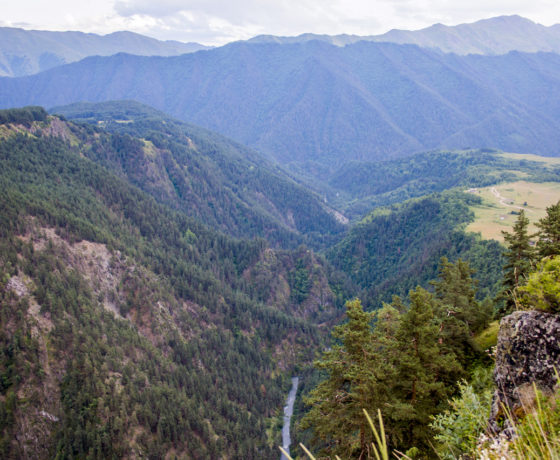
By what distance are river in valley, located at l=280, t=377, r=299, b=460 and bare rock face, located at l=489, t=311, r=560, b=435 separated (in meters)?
105

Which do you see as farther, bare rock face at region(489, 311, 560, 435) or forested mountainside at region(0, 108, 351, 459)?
forested mountainside at region(0, 108, 351, 459)

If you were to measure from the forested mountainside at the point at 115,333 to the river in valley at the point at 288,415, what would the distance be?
341 centimetres

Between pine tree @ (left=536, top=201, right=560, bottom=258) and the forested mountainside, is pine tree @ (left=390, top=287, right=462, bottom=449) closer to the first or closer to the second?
pine tree @ (left=536, top=201, right=560, bottom=258)

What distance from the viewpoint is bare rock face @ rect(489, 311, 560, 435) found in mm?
15328

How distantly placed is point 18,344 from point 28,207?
48782 millimetres

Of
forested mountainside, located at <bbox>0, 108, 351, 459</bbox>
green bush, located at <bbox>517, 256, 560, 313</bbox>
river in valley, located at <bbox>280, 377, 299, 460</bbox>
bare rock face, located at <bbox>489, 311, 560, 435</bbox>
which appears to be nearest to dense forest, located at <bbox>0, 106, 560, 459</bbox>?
green bush, located at <bbox>517, 256, 560, 313</bbox>

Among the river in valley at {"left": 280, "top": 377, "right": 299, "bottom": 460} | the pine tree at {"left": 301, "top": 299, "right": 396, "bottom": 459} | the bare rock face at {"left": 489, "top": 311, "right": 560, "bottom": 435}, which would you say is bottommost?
the river in valley at {"left": 280, "top": 377, "right": 299, "bottom": 460}

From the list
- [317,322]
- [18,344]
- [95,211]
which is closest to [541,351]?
[18,344]

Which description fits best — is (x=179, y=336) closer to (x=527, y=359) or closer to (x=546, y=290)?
(x=527, y=359)

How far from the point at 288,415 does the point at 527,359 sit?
125024mm

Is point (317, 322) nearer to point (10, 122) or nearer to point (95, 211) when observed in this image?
point (95, 211)

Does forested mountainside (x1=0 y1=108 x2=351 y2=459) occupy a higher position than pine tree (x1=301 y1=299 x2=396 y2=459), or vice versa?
pine tree (x1=301 y1=299 x2=396 y2=459)

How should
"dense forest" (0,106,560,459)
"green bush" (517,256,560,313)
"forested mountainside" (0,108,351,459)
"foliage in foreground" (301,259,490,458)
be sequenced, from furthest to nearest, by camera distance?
"forested mountainside" (0,108,351,459)
"dense forest" (0,106,560,459)
"foliage in foreground" (301,259,490,458)
"green bush" (517,256,560,313)

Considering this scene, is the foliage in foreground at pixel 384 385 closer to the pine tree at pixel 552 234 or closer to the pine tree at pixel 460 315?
the pine tree at pixel 460 315
